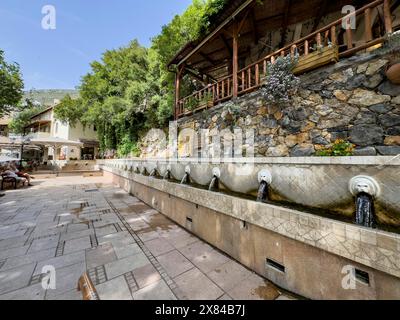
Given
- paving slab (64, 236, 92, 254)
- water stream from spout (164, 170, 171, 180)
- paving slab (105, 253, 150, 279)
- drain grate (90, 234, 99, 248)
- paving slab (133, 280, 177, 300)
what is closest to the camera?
paving slab (133, 280, 177, 300)

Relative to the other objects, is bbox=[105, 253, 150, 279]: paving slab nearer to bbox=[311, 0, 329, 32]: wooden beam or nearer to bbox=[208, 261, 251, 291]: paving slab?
bbox=[208, 261, 251, 291]: paving slab

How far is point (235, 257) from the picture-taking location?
7.73 feet

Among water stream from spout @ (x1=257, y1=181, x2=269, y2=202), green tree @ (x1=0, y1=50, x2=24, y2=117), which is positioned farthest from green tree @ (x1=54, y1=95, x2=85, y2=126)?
water stream from spout @ (x1=257, y1=181, x2=269, y2=202)

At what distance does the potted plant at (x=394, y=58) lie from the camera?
2.79 metres

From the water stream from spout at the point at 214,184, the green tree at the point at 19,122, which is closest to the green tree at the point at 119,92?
the water stream from spout at the point at 214,184

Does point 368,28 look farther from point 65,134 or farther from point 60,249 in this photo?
point 65,134

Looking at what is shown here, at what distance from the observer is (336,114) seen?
11.9 ft

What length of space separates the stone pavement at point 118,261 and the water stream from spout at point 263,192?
0.90 metres

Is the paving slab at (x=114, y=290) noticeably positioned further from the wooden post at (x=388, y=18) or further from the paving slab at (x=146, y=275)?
the wooden post at (x=388, y=18)

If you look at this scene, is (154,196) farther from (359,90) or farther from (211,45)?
(211,45)

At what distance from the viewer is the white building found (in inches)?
880

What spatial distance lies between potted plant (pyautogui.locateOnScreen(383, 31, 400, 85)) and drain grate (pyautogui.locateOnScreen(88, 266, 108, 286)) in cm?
515

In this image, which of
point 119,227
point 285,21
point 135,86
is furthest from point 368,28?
point 135,86

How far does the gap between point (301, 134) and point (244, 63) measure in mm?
5928
